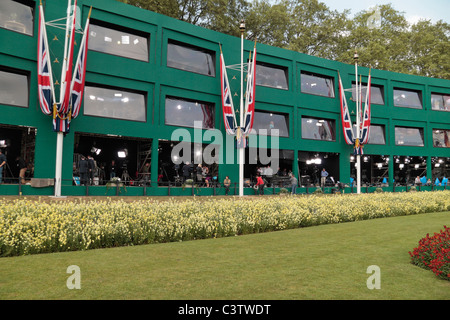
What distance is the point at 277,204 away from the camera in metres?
13.9

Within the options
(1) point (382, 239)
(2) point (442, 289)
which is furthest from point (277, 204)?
(2) point (442, 289)

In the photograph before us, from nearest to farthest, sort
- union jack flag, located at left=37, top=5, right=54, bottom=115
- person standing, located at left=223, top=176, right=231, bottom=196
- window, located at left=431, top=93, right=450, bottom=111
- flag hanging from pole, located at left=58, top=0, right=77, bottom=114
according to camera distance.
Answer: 1. union jack flag, located at left=37, top=5, right=54, bottom=115
2. flag hanging from pole, located at left=58, top=0, right=77, bottom=114
3. person standing, located at left=223, top=176, right=231, bottom=196
4. window, located at left=431, top=93, right=450, bottom=111

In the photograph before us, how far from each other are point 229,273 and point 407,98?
3935 cm

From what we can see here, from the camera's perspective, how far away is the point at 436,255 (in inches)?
249

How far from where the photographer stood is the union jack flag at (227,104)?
24.4 meters

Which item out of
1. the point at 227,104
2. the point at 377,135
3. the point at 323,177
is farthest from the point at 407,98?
the point at 227,104

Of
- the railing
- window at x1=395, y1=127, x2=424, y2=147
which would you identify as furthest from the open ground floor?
window at x1=395, y1=127, x2=424, y2=147

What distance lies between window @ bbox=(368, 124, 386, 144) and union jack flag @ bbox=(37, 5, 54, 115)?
2862 cm

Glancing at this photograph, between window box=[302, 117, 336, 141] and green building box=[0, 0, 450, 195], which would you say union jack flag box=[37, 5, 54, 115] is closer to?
green building box=[0, 0, 450, 195]

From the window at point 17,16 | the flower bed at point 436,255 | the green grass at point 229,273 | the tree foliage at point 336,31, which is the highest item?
the tree foliage at point 336,31

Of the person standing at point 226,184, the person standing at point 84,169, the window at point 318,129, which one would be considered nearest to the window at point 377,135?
the window at point 318,129

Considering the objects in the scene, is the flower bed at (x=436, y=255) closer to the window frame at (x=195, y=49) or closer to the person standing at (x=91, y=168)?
the person standing at (x=91, y=168)

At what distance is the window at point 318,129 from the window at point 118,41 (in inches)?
596

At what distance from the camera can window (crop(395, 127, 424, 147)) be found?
124ft
